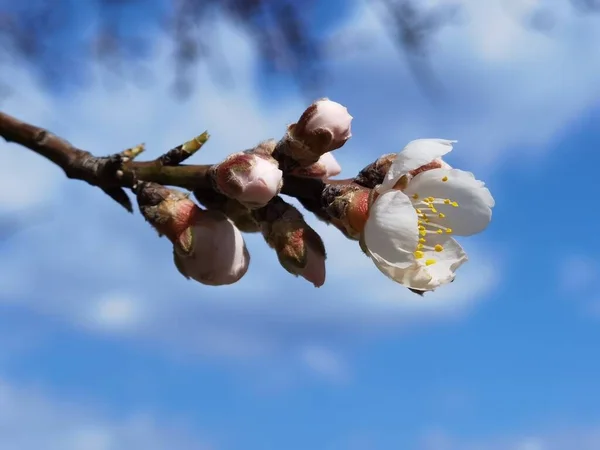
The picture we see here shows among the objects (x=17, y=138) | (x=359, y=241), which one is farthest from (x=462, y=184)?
(x=17, y=138)

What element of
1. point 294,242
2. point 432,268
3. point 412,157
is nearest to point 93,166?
point 294,242

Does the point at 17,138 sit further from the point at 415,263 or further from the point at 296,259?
the point at 415,263

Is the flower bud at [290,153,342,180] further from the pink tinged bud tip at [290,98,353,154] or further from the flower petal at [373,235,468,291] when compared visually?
the flower petal at [373,235,468,291]

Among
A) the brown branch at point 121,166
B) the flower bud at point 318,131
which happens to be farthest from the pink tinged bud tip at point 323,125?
the brown branch at point 121,166

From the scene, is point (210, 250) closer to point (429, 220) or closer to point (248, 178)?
point (248, 178)

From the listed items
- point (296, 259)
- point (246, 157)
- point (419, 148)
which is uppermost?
point (419, 148)

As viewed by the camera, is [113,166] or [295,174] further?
[295,174]

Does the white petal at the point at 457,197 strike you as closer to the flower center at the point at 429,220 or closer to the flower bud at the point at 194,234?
the flower center at the point at 429,220

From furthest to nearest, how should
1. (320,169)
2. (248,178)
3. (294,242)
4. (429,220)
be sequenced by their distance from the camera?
(429,220) → (320,169) → (294,242) → (248,178)
